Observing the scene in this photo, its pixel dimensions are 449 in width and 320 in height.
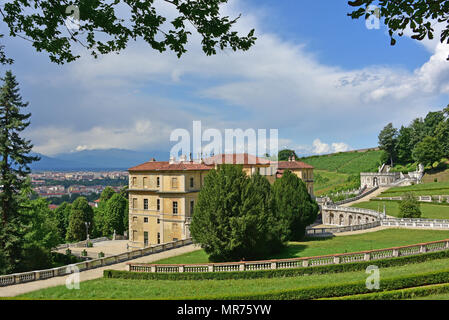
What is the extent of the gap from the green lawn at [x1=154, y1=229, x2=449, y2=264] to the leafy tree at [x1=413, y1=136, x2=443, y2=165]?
47866 mm

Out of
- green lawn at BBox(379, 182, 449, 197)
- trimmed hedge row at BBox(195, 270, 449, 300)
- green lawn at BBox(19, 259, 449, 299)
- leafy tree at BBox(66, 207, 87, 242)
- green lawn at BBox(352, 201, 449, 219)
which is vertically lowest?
leafy tree at BBox(66, 207, 87, 242)

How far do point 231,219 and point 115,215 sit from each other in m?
51.7

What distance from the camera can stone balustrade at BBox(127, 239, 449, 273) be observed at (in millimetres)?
24547

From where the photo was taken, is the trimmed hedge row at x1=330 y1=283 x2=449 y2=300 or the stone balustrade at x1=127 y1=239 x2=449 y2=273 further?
the stone balustrade at x1=127 y1=239 x2=449 y2=273

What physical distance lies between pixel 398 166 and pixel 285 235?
7439 centimetres

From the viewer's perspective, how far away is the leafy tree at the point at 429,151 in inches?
3201

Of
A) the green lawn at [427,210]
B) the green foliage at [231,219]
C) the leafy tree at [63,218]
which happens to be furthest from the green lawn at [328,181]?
the green foliage at [231,219]

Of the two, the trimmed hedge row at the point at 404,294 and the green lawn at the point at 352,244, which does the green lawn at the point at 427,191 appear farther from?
the trimmed hedge row at the point at 404,294

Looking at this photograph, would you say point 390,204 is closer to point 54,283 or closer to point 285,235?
point 285,235

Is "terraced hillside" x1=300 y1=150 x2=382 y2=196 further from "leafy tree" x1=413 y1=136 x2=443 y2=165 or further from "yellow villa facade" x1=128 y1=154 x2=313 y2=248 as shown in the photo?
"yellow villa facade" x1=128 y1=154 x2=313 y2=248

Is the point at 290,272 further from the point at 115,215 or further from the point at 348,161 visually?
the point at 348,161

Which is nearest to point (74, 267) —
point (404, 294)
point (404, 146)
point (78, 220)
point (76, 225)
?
point (404, 294)

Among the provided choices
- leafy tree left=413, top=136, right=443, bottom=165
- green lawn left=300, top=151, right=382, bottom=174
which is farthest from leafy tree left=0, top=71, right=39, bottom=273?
green lawn left=300, top=151, right=382, bottom=174
